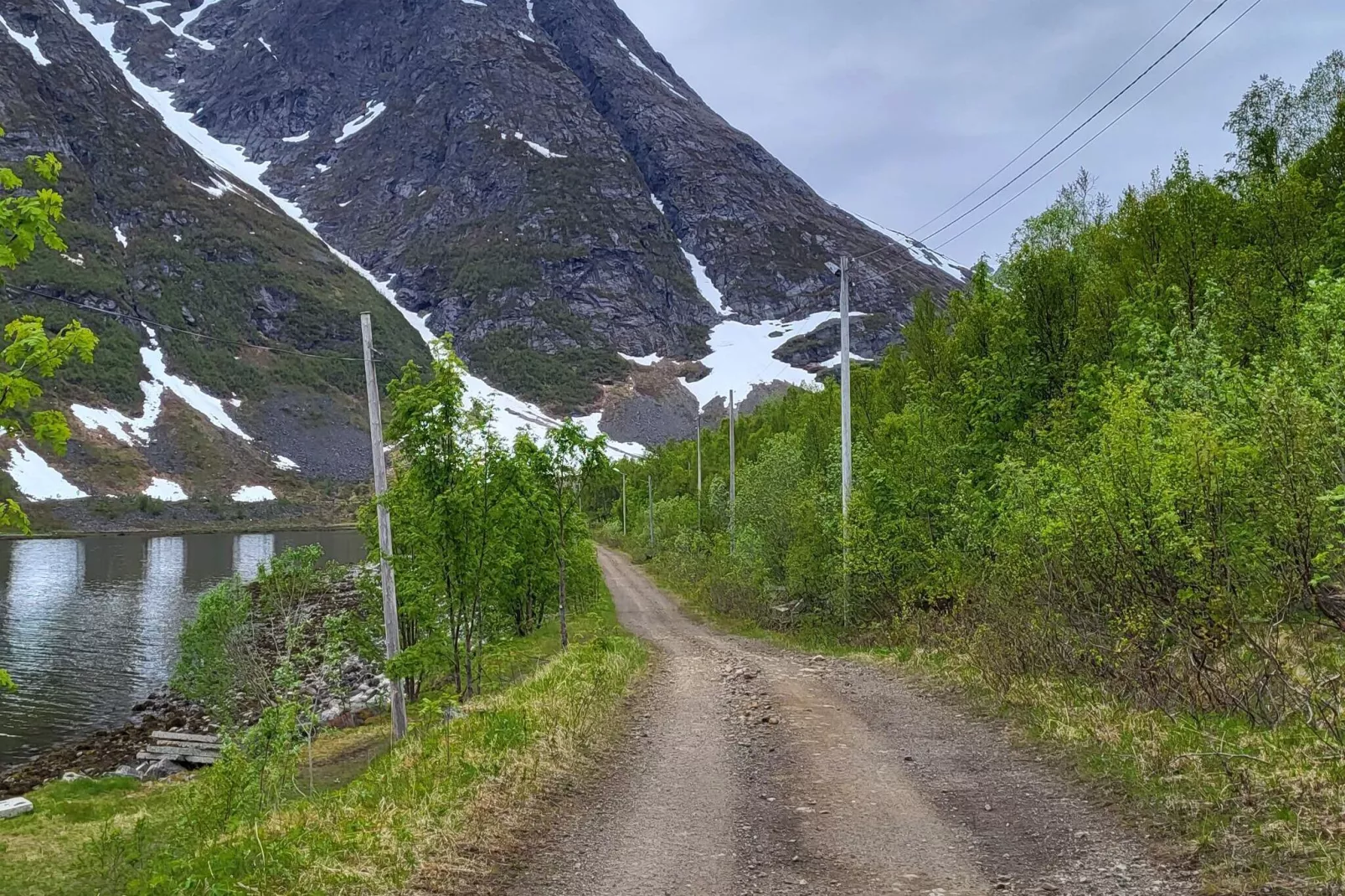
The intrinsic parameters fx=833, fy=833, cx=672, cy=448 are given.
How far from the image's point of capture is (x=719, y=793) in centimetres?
806

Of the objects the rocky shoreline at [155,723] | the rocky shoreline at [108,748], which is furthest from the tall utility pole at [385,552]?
the rocky shoreline at [108,748]

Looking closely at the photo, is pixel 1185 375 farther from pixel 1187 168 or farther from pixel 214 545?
pixel 214 545

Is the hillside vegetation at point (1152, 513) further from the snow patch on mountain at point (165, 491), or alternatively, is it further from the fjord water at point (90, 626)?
the snow patch on mountain at point (165, 491)

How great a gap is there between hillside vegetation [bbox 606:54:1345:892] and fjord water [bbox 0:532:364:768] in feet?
83.3

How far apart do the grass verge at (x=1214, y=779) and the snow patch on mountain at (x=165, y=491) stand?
541ft

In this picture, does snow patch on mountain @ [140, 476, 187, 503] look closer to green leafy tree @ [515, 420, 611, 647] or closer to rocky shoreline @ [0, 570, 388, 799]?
rocky shoreline @ [0, 570, 388, 799]

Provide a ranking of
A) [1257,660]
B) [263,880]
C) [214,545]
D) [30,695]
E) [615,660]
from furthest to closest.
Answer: [214,545], [30,695], [615,660], [1257,660], [263,880]

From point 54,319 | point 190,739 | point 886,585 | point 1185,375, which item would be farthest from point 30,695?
point 54,319

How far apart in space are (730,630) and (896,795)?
58.1 ft

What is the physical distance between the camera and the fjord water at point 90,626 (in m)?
32.1

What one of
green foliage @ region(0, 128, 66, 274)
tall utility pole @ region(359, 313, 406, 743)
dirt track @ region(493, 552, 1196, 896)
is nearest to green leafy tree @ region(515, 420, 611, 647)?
tall utility pole @ region(359, 313, 406, 743)

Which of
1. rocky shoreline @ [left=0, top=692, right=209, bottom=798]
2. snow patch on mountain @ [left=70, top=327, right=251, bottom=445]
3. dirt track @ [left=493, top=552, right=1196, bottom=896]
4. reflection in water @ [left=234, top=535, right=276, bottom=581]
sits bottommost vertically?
rocky shoreline @ [left=0, top=692, right=209, bottom=798]

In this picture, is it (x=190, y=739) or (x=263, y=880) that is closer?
(x=263, y=880)

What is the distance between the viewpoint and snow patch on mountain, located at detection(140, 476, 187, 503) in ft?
Answer: 488
